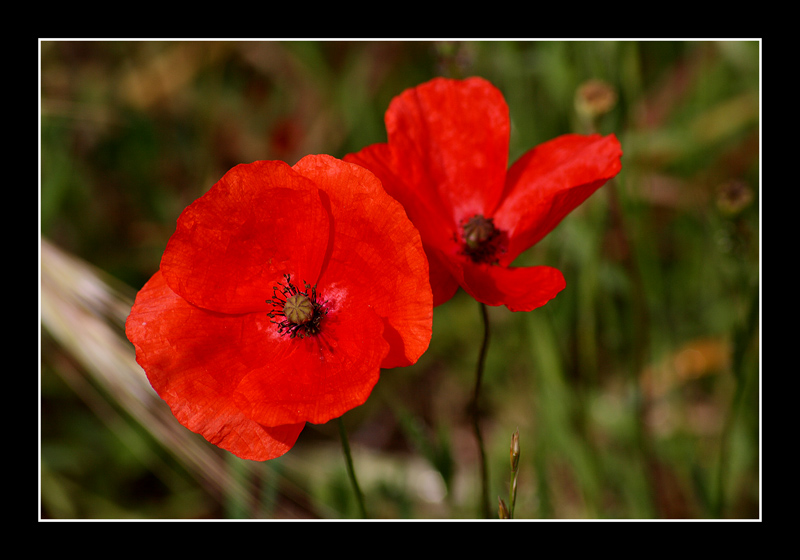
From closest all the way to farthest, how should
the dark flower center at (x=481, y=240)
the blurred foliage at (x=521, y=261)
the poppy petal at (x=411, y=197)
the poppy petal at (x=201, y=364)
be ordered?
the poppy petal at (x=201, y=364), the poppy petal at (x=411, y=197), the dark flower center at (x=481, y=240), the blurred foliage at (x=521, y=261)

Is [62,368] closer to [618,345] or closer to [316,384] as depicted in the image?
[316,384]

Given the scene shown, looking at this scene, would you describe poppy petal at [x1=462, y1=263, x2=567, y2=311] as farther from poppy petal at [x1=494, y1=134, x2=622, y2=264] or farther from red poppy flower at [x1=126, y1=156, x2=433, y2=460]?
red poppy flower at [x1=126, y1=156, x2=433, y2=460]

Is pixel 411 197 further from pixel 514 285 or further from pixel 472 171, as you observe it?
pixel 514 285

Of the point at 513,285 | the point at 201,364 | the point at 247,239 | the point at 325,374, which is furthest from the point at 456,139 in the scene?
the point at 201,364

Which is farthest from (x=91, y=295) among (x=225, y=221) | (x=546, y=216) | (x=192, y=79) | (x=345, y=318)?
(x=192, y=79)

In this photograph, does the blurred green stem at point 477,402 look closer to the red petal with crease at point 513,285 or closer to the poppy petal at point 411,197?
the red petal with crease at point 513,285

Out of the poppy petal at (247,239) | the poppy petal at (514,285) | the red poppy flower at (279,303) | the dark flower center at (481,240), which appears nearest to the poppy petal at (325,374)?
the red poppy flower at (279,303)
